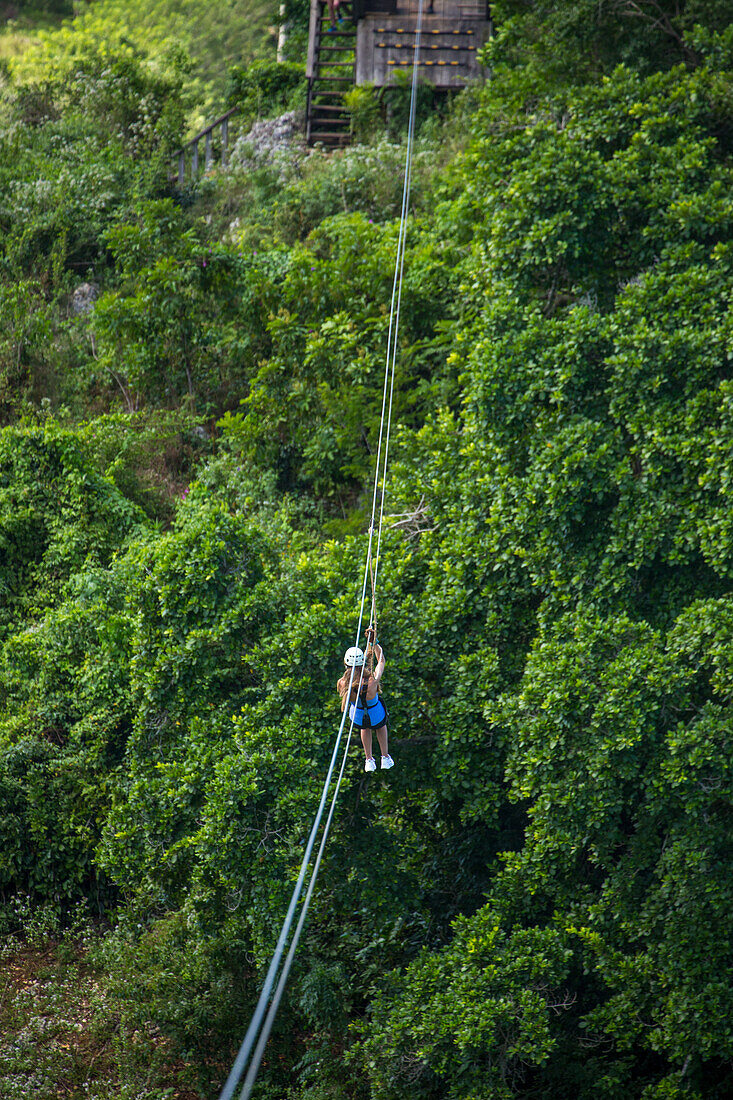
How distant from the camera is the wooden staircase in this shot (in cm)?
2247

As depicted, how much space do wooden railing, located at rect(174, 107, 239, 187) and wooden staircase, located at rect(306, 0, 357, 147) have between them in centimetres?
214

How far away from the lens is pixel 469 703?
9164 millimetres

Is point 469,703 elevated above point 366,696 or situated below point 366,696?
below

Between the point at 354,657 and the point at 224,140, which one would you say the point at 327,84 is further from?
the point at 354,657

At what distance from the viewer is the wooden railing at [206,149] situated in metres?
21.9

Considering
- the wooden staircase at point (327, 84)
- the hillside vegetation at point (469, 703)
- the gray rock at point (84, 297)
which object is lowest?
the hillside vegetation at point (469, 703)

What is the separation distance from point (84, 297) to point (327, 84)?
334 inches

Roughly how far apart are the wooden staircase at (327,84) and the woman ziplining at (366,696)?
1678cm

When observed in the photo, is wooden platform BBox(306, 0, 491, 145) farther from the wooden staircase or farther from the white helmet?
the white helmet

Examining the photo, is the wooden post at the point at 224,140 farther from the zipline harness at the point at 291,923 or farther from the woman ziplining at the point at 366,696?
the woman ziplining at the point at 366,696

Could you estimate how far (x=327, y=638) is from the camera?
29.7ft

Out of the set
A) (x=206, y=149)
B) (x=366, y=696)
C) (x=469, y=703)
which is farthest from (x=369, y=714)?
(x=206, y=149)

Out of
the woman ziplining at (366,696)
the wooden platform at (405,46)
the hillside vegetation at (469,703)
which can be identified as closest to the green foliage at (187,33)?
the wooden platform at (405,46)

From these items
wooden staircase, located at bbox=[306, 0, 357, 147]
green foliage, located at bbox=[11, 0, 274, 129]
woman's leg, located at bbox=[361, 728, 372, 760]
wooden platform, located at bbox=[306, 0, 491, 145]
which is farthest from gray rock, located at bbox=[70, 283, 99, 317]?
woman's leg, located at bbox=[361, 728, 372, 760]
